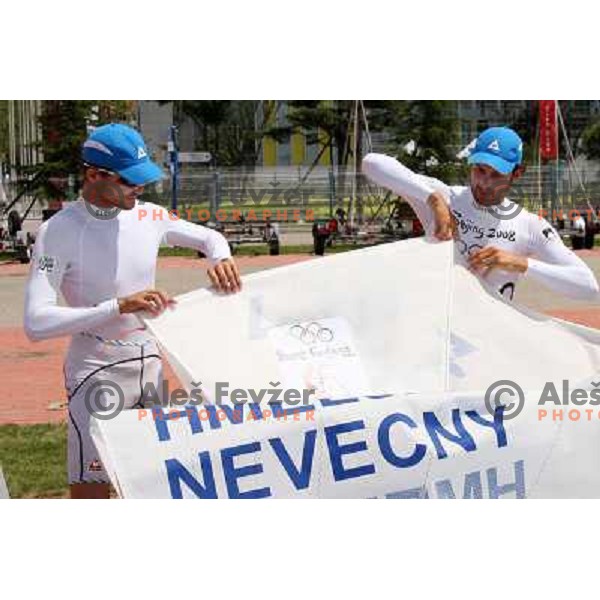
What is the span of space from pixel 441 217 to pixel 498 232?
303 mm

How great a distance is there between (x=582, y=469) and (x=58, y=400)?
5.40 meters

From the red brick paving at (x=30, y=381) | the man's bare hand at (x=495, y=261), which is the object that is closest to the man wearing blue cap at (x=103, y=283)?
the man's bare hand at (x=495, y=261)

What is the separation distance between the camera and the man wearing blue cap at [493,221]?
14.9ft

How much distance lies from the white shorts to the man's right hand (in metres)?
0.19

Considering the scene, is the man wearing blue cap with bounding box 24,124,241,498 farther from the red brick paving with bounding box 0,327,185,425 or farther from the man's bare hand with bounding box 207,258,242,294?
the red brick paving with bounding box 0,327,185,425

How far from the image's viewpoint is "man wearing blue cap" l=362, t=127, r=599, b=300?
4.53 metres

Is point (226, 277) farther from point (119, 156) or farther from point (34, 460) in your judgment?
point (34, 460)

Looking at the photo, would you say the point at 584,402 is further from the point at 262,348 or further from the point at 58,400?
the point at 58,400

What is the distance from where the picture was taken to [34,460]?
6680 millimetres

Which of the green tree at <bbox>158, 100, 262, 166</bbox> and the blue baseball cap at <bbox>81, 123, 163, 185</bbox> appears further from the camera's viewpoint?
the green tree at <bbox>158, 100, 262, 166</bbox>

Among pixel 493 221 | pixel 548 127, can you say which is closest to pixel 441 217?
pixel 493 221

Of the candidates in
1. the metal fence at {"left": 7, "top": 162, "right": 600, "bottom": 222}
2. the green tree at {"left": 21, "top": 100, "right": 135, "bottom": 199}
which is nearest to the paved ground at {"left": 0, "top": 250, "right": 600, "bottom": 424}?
the green tree at {"left": 21, "top": 100, "right": 135, "bottom": 199}

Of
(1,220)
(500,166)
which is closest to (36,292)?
(500,166)

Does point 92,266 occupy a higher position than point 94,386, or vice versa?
point 92,266
